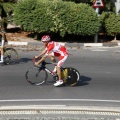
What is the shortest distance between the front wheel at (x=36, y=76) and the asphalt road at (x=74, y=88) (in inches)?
6.1

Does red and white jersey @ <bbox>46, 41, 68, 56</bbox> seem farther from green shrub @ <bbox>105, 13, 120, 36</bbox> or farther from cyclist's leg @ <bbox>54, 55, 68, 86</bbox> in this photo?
green shrub @ <bbox>105, 13, 120, 36</bbox>

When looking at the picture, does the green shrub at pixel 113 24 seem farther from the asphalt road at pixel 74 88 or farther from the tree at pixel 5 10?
the asphalt road at pixel 74 88

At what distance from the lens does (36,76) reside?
11.2 m

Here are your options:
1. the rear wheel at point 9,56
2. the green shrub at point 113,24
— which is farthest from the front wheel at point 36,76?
the green shrub at point 113,24

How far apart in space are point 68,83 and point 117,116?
329 centimetres

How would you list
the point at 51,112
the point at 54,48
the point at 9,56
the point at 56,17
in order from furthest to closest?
the point at 56,17 → the point at 9,56 → the point at 54,48 → the point at 51,112

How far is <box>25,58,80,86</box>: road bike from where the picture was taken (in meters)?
11.1

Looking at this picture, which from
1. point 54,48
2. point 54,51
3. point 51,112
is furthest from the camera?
point 54,51

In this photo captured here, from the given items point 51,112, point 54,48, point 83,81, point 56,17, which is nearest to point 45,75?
point 54,48

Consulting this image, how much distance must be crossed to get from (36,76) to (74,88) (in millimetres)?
1059

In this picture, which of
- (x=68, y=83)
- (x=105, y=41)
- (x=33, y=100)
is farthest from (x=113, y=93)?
(x=105, y=41)

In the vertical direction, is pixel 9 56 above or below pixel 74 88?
above

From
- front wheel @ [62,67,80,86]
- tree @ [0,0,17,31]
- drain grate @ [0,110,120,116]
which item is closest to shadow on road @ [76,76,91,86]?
front wheel @ [62,67,80,86]

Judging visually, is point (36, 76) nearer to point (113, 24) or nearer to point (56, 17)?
point (56, 17)
